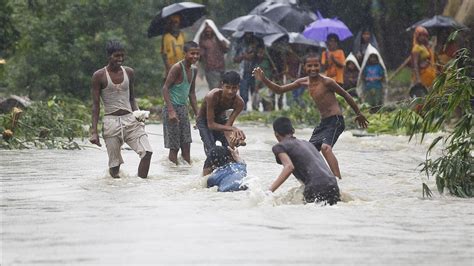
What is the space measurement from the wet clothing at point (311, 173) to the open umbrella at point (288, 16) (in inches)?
751

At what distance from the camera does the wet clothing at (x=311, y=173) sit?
10578 millimetres

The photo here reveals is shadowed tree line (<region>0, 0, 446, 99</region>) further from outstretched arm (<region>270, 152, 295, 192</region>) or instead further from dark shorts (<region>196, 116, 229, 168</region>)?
outstretched arm (<region>270, 152, 295, 192</region>)

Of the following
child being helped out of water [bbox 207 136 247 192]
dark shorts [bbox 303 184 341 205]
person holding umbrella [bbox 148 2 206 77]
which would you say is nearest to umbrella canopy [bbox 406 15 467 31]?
person holding umbrella [bbox 148 2 206 77]

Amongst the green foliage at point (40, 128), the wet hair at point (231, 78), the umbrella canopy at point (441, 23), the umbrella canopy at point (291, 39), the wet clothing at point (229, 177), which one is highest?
the umbrella canopy at point (441, 23)

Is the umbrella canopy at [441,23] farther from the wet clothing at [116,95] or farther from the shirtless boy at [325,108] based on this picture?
the wet clothing at [116,95]

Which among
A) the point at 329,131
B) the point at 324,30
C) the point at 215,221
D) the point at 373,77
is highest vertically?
the point at 324,30

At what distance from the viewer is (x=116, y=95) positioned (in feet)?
43.7

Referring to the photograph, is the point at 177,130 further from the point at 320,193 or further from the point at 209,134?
the point at 320,193

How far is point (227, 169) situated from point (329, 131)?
175 centimetres

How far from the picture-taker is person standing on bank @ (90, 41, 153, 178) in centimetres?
1326

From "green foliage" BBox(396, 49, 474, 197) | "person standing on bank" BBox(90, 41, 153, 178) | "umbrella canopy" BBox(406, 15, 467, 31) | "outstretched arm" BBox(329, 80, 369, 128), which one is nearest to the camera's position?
"green foliage" BBox(396, 49, 474, 197)

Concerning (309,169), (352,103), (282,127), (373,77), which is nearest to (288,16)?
(373,77)

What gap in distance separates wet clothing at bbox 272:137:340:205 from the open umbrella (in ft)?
62.6

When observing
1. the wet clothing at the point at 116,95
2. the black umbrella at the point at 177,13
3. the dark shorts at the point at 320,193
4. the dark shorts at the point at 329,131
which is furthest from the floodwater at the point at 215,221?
the black umbrella at the point at 177,13
